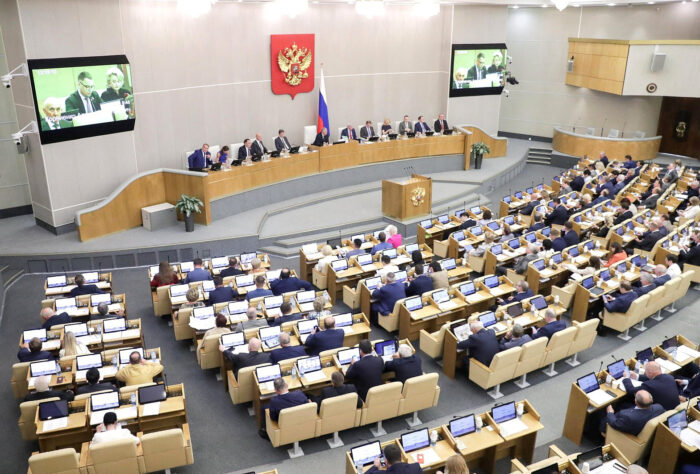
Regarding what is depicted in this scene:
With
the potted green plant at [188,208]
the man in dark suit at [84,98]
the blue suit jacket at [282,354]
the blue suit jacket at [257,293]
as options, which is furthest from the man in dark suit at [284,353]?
the man in dark suit at [84,98]

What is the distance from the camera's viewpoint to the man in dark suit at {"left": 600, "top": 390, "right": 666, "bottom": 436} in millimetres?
7047

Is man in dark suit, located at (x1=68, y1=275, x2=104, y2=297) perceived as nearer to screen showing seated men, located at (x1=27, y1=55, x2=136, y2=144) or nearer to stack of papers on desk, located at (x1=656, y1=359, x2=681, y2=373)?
screen showing seated men, located at (x1=27, y1=55, x2=136, y2=144)

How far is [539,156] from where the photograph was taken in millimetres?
23609

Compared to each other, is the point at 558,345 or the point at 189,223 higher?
the point at 189,223

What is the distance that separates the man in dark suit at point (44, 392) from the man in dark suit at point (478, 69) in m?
18.4

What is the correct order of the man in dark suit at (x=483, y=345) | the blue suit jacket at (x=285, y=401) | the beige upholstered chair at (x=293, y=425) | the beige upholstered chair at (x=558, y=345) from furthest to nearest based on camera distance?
1. the beige upholstered chair at (x=558, y=345)
2. the man in dark suit at (x=483, y=345)
3. the blue suit jacket at (x=285, y=401)
4. the beige upholstered chair at (x=293, y=425)

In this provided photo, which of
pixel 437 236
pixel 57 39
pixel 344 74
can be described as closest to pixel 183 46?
pixel 57 39

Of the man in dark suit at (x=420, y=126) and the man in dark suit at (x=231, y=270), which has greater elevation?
the man in dark suit at (x=420, y=126)

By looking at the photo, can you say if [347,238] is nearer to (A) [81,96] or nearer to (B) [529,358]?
(B) [529,358]

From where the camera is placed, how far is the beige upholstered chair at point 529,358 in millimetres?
8711

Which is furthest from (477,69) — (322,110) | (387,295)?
(387,295)

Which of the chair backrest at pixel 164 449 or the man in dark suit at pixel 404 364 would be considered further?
the man in dark suit at pixel 404 364

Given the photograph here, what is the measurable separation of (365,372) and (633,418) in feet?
10.9

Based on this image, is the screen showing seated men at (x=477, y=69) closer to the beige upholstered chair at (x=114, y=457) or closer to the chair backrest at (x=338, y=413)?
the chair backrest at (x=338, y=413)
